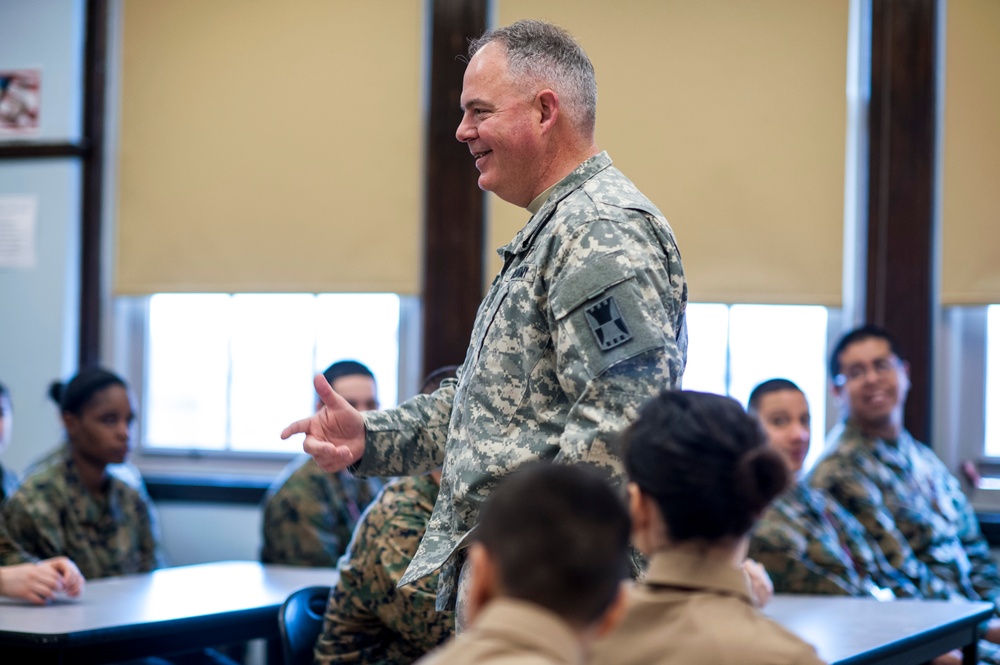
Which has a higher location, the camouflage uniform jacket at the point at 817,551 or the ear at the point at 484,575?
the ear at the point at 484,575

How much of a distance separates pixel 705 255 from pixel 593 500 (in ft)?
10.5

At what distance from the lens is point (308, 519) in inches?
140

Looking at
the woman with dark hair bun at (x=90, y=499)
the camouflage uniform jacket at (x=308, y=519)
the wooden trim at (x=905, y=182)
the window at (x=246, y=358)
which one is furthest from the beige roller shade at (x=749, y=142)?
the woman with dark hair bun at (x=90, y=499)

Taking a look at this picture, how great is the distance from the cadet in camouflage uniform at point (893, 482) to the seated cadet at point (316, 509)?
1504mm

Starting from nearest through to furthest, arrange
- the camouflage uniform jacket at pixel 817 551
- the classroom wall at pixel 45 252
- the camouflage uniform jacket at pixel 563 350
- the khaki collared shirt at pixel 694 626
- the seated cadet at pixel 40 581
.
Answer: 1. the khaki collared shirt at pixel 694 626
2. the camouflage uniform jacket at pixel 563 350
3. the seated cadet at pixel 40 581
4. the camouflage uniform jacket at pixel 817 551
5. the classroom wall at pixel 45 252

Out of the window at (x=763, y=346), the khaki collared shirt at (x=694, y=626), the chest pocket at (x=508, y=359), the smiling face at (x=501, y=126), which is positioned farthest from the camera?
the window at (x=763, y=346)

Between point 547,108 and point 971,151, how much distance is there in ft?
9.09

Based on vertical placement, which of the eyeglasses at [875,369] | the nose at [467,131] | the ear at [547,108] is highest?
the ear at [547,108]

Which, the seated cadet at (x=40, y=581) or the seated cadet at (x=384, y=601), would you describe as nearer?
the seated cadet at (x=384, y=601)

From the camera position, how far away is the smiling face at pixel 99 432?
3.44 metres

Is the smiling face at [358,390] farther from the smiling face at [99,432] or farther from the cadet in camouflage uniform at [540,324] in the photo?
the cadet in camouflage uniform at [540,324]

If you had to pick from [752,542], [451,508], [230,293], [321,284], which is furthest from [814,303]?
[451,508]

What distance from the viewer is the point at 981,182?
158 inches

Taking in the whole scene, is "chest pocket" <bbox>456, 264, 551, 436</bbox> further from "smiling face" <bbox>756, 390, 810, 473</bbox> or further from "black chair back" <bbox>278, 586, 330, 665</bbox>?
"smiling face" <bbox>756, 390, 810, 473</bbox>
